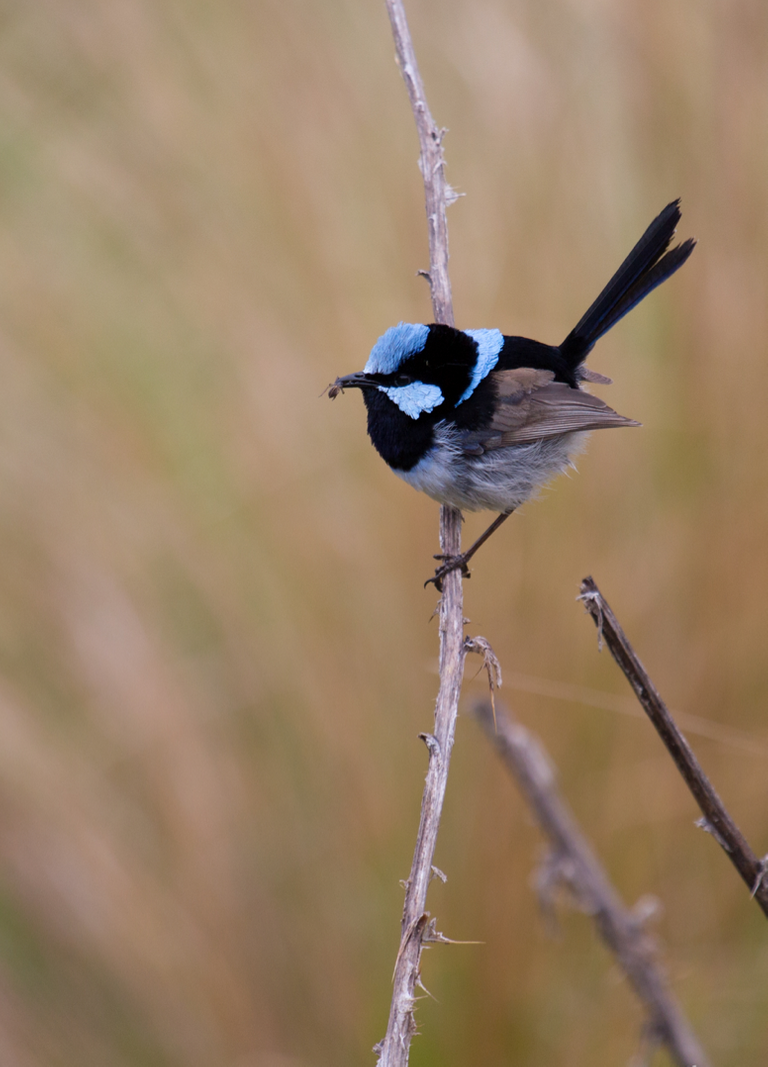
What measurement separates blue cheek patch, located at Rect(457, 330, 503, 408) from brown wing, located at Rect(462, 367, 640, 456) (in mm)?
31

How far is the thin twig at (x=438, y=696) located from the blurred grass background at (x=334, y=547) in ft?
1.67

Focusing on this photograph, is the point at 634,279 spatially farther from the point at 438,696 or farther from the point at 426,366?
the point at 438,696

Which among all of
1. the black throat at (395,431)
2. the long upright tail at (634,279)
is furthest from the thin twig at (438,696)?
the long upright tail at (634,279)

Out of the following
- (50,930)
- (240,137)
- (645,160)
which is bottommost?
(50,930)

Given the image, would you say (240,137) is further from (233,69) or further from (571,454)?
(571,454)

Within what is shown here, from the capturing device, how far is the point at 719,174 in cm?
254

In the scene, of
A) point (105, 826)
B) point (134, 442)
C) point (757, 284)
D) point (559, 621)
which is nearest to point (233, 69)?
point (134, 442)

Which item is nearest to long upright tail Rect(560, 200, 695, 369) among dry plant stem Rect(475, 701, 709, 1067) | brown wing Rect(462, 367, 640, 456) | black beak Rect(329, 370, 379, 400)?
brown wing Rect(462, 367, 640, 456)

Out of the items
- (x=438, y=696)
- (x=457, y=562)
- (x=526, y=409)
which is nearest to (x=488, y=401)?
(x=526, y=409)

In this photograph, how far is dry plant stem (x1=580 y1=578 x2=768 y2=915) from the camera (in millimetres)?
1290

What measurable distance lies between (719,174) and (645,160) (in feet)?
0.66

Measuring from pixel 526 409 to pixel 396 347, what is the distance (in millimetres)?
356

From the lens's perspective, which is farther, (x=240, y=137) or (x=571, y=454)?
(x=240, y=137)

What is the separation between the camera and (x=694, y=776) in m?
1.30
